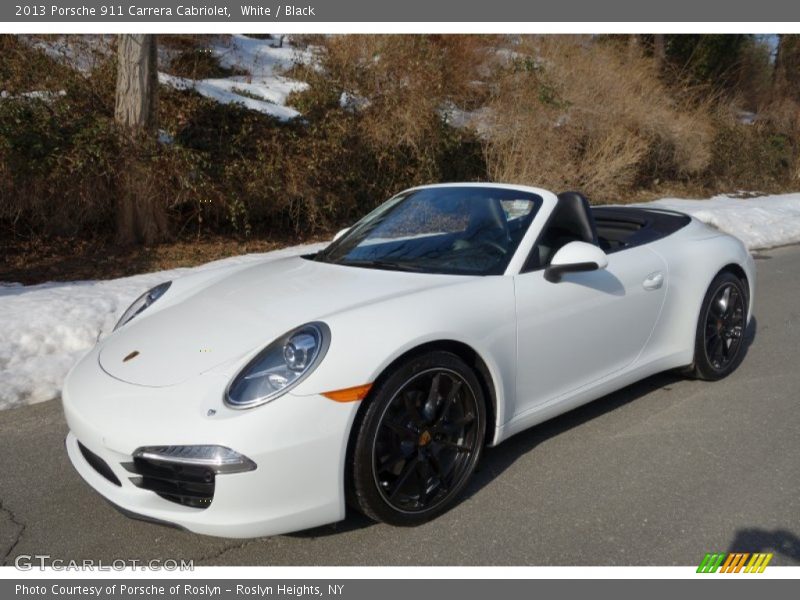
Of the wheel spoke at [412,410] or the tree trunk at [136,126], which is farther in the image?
the tree trunk at [136,126]

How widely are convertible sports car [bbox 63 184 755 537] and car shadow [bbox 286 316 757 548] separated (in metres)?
0.21

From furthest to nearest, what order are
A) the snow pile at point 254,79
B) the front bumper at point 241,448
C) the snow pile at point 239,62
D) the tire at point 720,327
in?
the snow pile at point 254,79
the snow pile at point 239,62
the tire at point 720,327
the front bumper at point 241,448

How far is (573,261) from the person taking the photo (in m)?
3.39

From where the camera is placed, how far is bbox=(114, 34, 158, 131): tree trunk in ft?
28.2

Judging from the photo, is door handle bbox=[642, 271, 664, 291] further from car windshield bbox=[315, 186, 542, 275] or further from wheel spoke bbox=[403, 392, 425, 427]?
wheel spoke bbox=[403, 392, 425, 427]

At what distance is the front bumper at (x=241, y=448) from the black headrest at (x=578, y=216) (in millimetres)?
1865

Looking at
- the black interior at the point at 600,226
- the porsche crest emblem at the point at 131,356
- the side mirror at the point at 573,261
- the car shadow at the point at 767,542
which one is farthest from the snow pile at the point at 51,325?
the car shadow at the point at 767,542

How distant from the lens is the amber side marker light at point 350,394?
8.48ft

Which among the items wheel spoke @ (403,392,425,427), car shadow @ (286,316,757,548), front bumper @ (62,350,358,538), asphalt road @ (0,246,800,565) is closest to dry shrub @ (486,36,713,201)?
car shadow @ (286,316,757,548)

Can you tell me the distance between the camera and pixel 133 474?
258 centimetres

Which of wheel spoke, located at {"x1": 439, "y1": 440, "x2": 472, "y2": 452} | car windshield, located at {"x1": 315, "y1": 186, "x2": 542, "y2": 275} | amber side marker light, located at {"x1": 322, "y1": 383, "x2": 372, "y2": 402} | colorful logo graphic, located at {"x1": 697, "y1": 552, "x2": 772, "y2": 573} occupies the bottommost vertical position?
colorful logo graphic, located at {"x1": 697, "y1": 552, "x2": 772, "y2": 573}

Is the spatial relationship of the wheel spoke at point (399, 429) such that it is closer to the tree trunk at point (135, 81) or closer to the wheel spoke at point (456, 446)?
the wheel spoke at point (456, 446)

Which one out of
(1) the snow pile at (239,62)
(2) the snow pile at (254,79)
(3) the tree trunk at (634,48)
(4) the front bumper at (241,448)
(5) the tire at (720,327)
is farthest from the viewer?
(3) the tree trunk at (634,48)
